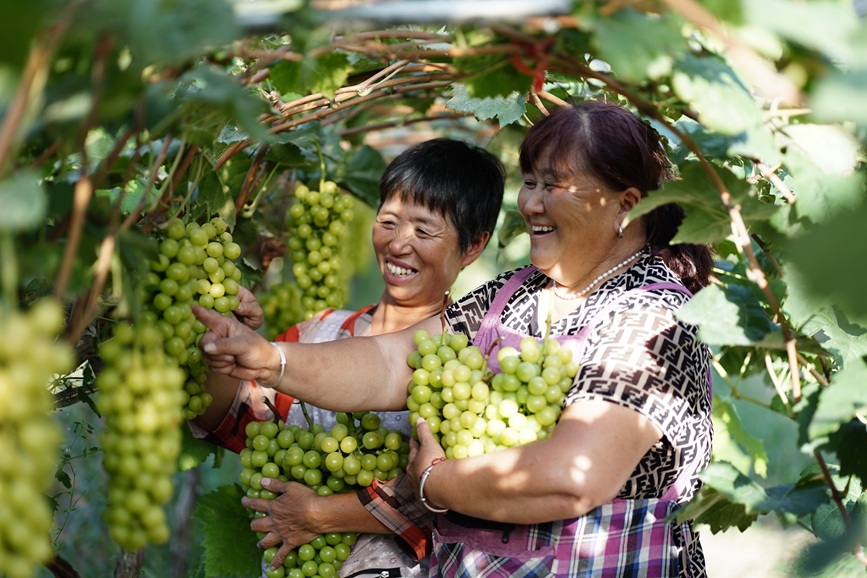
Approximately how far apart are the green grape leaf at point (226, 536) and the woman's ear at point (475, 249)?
40.8 inches

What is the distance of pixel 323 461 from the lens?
6.92 ft

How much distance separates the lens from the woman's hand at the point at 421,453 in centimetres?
181

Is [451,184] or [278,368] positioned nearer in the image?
[278,368]

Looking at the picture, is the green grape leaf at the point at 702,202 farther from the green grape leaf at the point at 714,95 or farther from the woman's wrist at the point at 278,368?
the woman's wrist at the point at 278,368

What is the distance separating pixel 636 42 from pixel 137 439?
3.07 ft

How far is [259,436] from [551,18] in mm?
1411

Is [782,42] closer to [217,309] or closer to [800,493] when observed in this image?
[800,493]

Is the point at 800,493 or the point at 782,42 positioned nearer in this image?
the point at 782,42

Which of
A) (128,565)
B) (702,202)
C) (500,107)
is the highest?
(702,202)

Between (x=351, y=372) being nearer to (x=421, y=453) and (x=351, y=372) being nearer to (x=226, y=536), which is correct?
(x=421, y=453)

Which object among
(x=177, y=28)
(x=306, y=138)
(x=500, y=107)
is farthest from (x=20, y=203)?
(x=500, y=107)

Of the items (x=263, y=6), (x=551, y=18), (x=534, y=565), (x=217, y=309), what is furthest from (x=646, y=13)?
(x=534, y=565)

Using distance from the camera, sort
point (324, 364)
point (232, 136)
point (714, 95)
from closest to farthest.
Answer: point (714, 95) → point (324, 364) → point (232, 136)

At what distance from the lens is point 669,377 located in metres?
1.73
